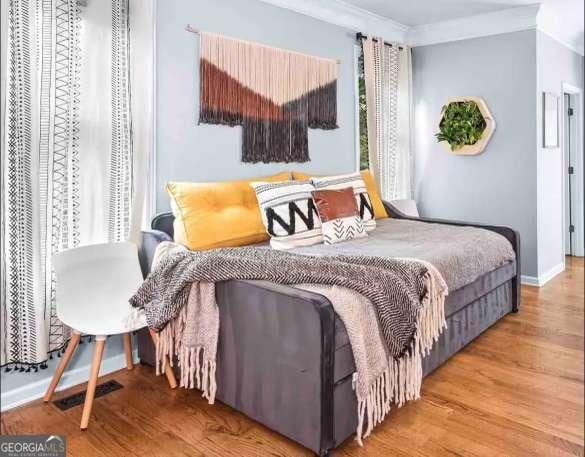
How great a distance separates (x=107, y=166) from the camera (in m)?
2.61

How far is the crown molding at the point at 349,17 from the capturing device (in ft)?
12.2

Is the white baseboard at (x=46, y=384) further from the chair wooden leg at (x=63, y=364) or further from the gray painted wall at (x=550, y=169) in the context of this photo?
the gray painted wall at (x=550, y=169)

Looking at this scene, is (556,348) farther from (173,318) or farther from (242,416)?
(173,318)

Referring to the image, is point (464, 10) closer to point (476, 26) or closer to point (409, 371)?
point (476, 26)

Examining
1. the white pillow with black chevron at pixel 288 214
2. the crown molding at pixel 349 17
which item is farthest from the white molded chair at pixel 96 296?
the crown molding at pixel 349 17

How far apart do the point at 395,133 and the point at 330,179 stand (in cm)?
173

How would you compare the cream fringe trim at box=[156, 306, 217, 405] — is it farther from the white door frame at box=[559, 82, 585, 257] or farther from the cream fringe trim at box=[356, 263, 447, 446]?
the white door frame at box=[559, 82, 585, 257]

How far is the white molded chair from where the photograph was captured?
2166 mm

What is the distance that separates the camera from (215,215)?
273 cm

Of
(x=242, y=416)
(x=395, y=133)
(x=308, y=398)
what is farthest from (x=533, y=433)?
(x=395, y=133)

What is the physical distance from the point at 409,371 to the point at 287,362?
0.60 m

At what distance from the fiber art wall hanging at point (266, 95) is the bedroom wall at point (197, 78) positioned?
6 centimetres

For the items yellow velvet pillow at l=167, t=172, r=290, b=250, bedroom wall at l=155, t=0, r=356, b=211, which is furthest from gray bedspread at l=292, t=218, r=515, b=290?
bedroom wall at l=155, t=0, r=356, b=211

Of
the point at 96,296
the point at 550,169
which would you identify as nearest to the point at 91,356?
the point at 96,296
